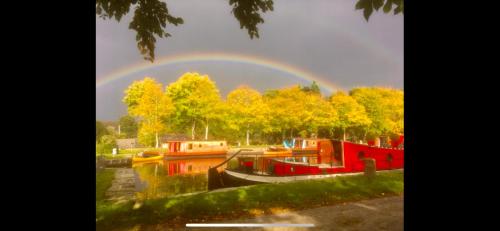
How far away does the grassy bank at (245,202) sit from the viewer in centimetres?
661

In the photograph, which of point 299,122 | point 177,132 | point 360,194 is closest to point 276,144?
point 299,122

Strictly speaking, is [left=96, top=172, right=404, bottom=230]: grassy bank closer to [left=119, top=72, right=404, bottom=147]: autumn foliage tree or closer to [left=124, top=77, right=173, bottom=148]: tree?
[left=119, top=72, right=404, bottom=147]: autumn foliage tree

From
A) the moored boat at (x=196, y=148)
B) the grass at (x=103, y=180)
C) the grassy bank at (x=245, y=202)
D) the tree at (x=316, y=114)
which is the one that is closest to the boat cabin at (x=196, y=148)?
the moored boat at (x=196, y=148)

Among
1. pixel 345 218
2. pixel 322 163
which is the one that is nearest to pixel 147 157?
pixel 322 163

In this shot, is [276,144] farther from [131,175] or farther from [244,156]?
[131,175]

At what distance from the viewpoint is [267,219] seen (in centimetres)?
633

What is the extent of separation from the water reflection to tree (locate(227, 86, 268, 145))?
6.69 feet

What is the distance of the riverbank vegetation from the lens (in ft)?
52.0

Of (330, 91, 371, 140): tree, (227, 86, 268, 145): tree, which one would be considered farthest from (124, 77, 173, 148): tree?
(330, 91, 371, 140): tree

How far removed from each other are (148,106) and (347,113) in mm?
10521

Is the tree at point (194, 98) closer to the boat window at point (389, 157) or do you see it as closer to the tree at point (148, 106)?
the tree at point (148, 106)

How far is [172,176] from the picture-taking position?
1659 cm

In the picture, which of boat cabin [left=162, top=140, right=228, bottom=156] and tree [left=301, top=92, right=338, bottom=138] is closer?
boat cabin [left=162, top=140, right=228, bottom=156]

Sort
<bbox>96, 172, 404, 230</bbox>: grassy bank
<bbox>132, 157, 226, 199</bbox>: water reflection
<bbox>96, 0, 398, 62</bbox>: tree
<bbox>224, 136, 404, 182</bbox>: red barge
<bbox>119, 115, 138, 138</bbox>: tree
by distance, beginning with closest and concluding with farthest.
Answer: <bbox>96, 0, 398, 62</bbox>: tree < <bbox>96, 172, 404, 230</bbox>: grassy bank < <bbox>224, 136, 404, 182</bbox>: red barge < <bbox>119, 115, 138, 138</bbox>: tree < <bbox>132, 157, 226, 199</bbox>: water reflection
